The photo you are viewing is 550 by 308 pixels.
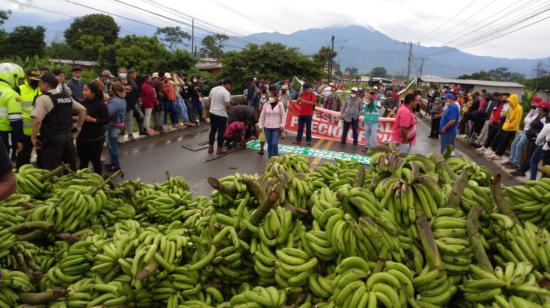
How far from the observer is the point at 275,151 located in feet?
31.2

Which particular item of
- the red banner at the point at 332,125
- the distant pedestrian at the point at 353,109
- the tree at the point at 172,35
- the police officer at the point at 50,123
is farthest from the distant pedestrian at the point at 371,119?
the tree at the point at 172,35

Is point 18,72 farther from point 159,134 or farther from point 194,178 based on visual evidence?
point 159,134

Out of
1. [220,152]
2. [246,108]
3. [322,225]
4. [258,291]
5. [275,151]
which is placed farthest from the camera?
A: [246,108]

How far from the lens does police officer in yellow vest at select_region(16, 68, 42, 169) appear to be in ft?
21.1

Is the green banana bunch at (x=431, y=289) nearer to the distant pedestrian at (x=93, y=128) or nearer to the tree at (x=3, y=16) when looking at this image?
the distant pedestrian at (x=93, y=128)

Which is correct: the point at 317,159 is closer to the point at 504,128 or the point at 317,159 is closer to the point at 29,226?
the point at 504,128

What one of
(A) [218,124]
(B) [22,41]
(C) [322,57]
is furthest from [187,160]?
(B) [22,41]

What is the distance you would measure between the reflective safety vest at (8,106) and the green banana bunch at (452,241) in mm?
6462

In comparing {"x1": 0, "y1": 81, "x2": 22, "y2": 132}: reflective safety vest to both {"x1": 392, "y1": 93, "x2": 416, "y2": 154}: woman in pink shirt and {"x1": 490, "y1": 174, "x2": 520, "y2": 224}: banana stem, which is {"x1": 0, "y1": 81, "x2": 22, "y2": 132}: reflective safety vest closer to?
{"x1": 392, "y1": 93, "x2": 416, "y2": 154}: woman in pink shirt

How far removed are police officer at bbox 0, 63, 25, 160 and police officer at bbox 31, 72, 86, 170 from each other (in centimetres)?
102

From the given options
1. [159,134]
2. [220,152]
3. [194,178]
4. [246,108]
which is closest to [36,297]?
[194,178]

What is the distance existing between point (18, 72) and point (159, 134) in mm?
6337

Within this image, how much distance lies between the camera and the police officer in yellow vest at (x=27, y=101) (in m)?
6.43

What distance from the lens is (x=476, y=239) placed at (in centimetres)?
241
